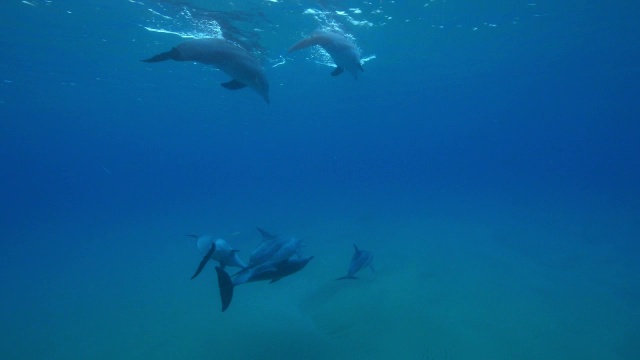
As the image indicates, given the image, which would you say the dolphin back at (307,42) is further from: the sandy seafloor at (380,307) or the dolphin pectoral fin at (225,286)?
the sandy seafloor at (380,307)

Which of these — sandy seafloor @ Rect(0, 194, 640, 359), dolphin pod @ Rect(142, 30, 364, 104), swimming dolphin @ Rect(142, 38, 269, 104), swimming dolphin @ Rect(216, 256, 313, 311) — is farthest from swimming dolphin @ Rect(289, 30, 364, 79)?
sandy seafloor @ Rect(0, 194, 640, 359)

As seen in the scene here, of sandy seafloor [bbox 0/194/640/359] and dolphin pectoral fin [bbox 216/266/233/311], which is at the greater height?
Result: dolphin pectoral fin [bbox 216/266/233/311]

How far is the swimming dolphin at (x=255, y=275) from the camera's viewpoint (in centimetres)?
349

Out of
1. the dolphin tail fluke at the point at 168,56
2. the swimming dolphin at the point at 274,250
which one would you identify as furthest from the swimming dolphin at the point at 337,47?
the swimming dolphin at the point at 274,250

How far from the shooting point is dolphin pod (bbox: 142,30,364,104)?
11.5 feet

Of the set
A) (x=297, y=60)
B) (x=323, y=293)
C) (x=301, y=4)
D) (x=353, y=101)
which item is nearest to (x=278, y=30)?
(x=301, y=4)

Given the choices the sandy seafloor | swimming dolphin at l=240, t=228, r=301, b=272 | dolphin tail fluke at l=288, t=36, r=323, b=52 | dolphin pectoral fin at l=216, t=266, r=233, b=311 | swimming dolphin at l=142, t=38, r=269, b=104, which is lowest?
the sandy seafloor

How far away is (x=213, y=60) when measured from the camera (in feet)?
12.6

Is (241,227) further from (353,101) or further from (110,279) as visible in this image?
(353,101)

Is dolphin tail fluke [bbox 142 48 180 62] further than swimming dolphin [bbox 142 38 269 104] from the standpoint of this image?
No

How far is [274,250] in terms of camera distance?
14.0ft

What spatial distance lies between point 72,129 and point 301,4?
48.2 m

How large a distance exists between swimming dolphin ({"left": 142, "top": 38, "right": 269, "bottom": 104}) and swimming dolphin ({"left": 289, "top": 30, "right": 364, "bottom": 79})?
63 centimetres

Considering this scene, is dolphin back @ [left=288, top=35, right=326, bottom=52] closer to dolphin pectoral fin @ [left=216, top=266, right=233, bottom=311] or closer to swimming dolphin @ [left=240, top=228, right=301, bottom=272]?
swimming dolphin @ [left=240, top=228, right=301, bottom=272]
